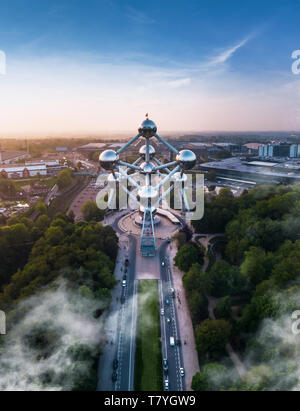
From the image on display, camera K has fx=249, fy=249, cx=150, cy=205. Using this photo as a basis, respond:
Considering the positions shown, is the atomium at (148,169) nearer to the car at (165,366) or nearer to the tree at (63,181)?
the car at (165,366)

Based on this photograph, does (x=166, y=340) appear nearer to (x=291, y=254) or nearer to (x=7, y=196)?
(x=291, y=254)

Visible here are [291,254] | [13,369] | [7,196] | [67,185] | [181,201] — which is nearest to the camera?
[13,369]

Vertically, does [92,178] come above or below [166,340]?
above

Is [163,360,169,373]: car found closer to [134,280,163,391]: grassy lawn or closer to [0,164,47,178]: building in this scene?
[134,280,163,391]: grassy lawn

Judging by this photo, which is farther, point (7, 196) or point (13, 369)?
point (7, 196)

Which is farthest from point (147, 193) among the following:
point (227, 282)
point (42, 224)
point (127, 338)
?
point (127, 338)

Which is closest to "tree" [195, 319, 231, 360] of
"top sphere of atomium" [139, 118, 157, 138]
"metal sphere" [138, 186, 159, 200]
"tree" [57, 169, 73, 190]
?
"metal sphere" [138, 186, 159, 200]

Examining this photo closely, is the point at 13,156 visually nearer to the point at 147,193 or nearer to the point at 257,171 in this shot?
the point at 147,193
